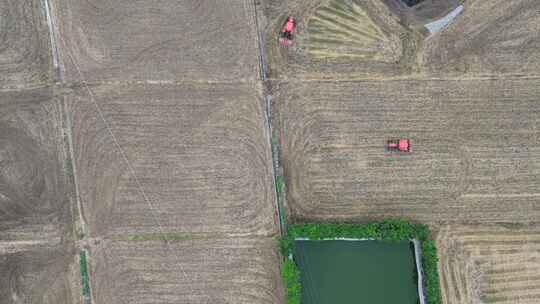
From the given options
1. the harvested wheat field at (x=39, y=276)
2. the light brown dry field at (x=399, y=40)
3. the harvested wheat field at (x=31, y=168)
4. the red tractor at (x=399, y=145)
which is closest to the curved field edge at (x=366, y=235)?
the red tractor at (x=399, y=145)

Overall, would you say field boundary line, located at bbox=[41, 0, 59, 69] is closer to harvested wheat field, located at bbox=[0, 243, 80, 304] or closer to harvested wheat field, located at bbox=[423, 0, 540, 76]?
harvested wheat field, located at bbox=[0, 243, 80, 304]

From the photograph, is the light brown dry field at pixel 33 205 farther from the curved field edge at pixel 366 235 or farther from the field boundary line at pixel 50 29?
the curved field edge at pixel 366 235

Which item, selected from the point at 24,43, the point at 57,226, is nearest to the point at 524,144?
the point at 57,226

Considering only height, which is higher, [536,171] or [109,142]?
[109,142]

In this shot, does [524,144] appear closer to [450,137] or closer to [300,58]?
[450,137]

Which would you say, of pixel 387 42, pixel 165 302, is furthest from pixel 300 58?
pixel 165 302

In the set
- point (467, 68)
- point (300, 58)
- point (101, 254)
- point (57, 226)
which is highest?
point (300, 58)
